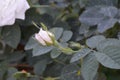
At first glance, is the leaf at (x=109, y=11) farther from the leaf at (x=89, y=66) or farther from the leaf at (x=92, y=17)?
the leaf at (x=89, y=66)

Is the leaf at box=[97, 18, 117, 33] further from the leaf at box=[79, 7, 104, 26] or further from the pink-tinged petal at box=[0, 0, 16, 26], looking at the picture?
the pink-tinged petal at box=[0, 0, 16, 26]

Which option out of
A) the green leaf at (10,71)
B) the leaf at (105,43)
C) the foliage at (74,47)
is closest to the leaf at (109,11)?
the foliage at (74,47)

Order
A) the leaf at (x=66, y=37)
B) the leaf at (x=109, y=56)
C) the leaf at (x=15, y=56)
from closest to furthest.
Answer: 1. the leaf at (x=109, y=56)
2. the leaf at (x=66, y=37)
3. the leaf at (x=15, y=56)

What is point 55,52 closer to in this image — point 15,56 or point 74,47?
point 74,47

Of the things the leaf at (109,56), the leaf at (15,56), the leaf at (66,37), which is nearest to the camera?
the leaf at (109,56)

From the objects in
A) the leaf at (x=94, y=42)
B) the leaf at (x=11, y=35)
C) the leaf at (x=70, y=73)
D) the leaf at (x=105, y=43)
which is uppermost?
the leaf at (x=105, y=43)

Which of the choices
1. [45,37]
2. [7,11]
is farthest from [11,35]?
[45,37]

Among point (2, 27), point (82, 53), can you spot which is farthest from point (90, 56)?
point (2, 27)

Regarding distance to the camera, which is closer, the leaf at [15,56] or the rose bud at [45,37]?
the rose bud at [45,37]
